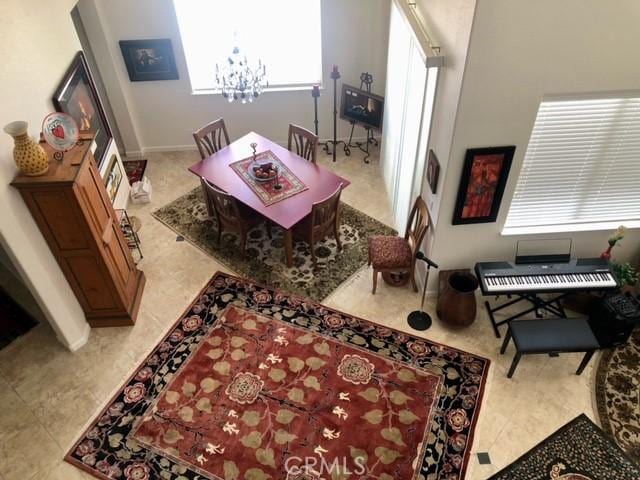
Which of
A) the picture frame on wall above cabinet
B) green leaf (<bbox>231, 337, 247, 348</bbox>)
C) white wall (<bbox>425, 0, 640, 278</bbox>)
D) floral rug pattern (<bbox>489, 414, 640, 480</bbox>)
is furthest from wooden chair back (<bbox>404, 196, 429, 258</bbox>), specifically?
the picture frame on wall above cabinet

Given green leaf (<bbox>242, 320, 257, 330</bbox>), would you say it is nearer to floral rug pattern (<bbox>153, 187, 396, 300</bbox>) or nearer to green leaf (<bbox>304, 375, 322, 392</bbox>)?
floral rug pattern (<bbox>153, 187, 396, 300</bbox>)

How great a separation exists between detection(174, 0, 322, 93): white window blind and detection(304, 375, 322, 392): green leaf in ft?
14.4

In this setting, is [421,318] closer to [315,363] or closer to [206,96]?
[315,363]

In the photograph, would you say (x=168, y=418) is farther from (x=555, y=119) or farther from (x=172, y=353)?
(x=555, y=119)

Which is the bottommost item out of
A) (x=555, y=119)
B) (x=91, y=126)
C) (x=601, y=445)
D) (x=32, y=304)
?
(x=601, y=445)

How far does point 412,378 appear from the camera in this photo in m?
4.63

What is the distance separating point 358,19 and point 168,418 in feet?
17.8

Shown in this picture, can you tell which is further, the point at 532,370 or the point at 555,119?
the point at 532,370

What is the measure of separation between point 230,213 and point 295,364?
1.97m

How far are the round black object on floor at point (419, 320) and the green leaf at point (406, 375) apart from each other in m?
0.55

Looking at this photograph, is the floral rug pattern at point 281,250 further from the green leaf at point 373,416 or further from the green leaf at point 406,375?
the green leaf at point 373,416

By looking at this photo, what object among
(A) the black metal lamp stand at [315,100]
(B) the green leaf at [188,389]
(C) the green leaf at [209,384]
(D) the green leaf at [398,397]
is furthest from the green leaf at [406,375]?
(A) the black metal lamp stand at [315,100]

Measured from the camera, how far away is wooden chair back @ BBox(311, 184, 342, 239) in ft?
17.2

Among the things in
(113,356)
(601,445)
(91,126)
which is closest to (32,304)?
(113,356)
